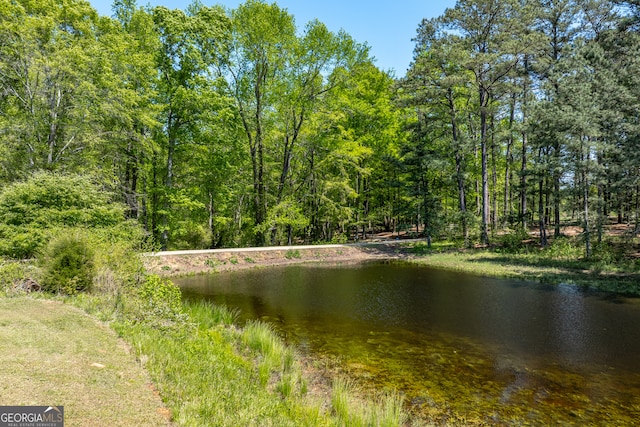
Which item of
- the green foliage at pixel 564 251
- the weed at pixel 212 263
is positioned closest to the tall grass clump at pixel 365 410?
the weed at pixel 212 263

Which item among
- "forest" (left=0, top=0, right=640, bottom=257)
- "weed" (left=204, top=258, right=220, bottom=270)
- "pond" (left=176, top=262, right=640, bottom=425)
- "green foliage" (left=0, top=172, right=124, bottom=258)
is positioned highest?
"forest" (left=0, top=0, right=640, bottom=257)

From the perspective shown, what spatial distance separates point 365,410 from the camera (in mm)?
5449

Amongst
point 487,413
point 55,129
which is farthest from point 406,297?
point 55,129

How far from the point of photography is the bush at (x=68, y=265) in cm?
906

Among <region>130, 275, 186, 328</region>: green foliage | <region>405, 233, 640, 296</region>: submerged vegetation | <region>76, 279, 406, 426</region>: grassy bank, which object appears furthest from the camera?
<region>405, 233, 640, 296</region>: submerged vegetation

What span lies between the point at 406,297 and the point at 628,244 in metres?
16.8

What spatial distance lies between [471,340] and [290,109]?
76.7 feet

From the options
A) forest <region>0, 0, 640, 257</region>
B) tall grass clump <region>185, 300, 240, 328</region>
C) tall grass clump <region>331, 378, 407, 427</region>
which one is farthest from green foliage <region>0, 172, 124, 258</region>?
tall grass clump <region>331, 378, 407, 427</region>

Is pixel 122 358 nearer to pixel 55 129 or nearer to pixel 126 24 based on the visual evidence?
pixel 55 129

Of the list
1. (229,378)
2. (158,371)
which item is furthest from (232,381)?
(158,371)

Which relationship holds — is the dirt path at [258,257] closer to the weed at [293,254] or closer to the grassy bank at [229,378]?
the weed at [293,254]

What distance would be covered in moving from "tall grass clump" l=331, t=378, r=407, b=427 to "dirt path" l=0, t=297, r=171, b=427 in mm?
2720

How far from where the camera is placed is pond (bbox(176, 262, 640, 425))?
19.6 ft

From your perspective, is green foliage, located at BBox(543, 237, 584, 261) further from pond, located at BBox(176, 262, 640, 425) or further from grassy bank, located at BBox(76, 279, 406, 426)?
grassy bank, located at BBox(76, 279, 406, 426)
